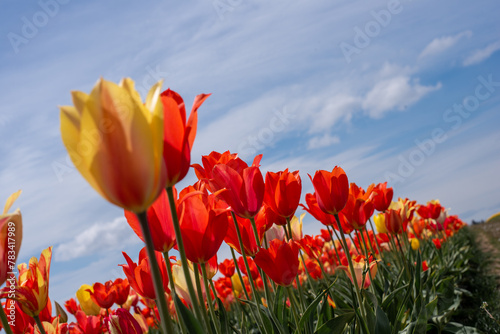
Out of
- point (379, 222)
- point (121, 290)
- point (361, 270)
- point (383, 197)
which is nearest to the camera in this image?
point (361, 270)

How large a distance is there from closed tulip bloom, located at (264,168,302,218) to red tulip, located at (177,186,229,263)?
57 centimetres

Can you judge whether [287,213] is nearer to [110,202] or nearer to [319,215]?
[319,215]

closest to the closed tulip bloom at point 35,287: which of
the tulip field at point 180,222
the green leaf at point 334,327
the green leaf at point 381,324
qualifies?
the tulip field at point 180,222

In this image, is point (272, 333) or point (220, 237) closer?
point (220, 237)

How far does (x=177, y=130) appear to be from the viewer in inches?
38.2

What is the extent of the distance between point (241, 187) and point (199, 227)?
0.31m

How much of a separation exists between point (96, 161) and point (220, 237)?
1.99 feet

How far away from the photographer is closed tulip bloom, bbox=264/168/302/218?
183 cm

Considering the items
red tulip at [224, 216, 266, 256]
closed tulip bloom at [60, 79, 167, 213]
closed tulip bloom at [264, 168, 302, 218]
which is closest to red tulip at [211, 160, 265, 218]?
red tulip at [224, 216, 266, 256]

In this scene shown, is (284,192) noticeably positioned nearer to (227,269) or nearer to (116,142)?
(116,142)

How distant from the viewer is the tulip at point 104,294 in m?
2.80

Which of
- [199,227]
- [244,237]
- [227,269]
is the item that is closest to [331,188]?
[244,237]

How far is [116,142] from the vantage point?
768 mm

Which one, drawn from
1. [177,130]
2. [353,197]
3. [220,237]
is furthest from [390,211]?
[177,130]
